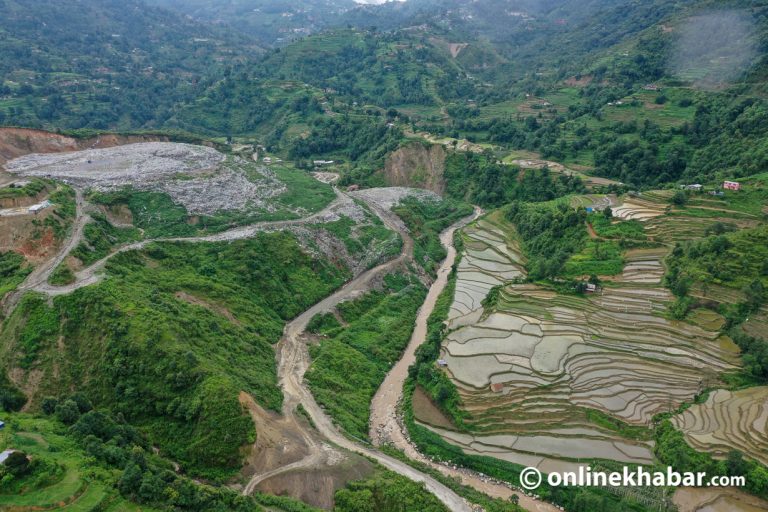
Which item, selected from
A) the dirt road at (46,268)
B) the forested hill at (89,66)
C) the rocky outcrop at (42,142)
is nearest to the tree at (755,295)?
the dirt road at (46,268)

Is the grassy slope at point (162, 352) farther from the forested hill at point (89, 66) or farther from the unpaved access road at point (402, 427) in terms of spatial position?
the forested hill at point (89, 66)

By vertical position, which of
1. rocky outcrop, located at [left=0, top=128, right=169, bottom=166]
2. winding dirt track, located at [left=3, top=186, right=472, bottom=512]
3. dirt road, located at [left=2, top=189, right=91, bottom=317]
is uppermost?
rocky outcrop, located at [left=0, top=128, right=169, bottom=166]

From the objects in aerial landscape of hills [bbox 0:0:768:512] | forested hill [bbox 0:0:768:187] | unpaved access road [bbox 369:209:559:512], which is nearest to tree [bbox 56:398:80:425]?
aerial landscape of hills [bbox 0:0:768:512]

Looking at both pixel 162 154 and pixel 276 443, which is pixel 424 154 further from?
pixel 276 443

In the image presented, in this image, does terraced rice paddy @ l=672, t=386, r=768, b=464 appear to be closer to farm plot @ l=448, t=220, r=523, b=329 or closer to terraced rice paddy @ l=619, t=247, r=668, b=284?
terraced rice paddy @ l=619, t=247, r=668, b=284

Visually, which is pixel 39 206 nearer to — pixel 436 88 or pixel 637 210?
pixel 637 210

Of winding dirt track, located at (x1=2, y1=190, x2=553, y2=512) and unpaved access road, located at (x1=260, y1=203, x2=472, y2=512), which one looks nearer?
unpaved access road, located at (x1=260, y1=203, x2=472, y2=512)
